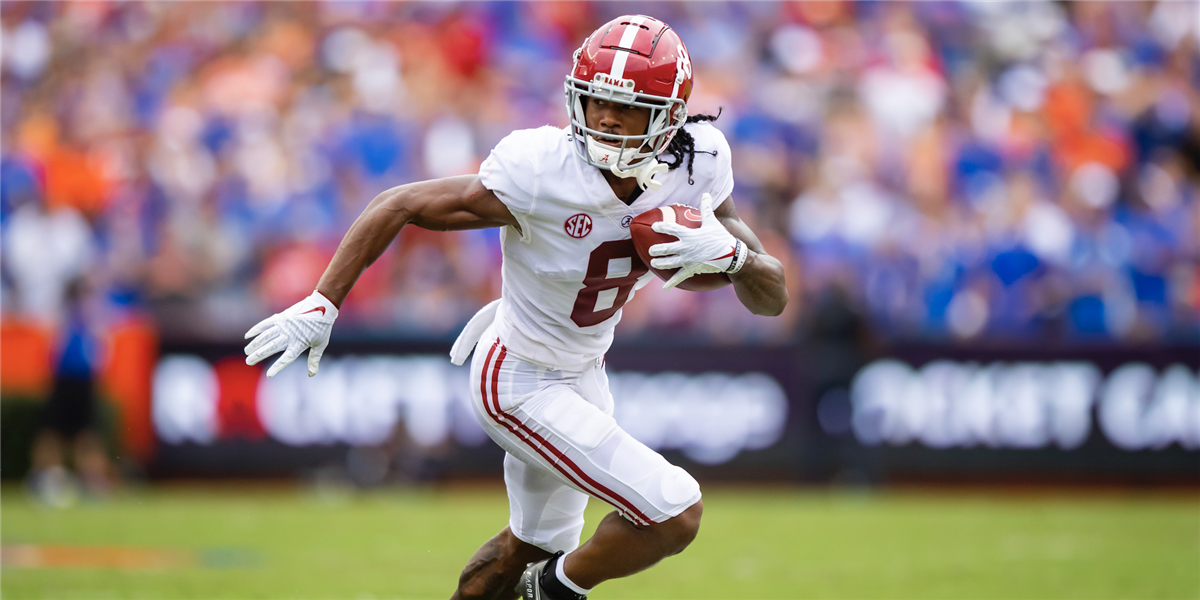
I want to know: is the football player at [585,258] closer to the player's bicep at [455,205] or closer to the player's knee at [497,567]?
the player's bicep at [455,205]

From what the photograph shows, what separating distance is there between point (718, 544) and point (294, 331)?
4.48 meters

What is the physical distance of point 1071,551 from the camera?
750 centimetres

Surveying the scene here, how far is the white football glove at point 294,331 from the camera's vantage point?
3818 mm

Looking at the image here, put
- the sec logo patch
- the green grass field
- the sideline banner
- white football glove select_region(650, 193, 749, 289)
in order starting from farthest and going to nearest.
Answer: the sideline banner, the green grass field, the sec logo patch, white football glove select_region(650, 193, 749, 289)

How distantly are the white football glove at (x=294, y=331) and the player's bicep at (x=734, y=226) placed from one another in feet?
4.01

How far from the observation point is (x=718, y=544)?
780 cm

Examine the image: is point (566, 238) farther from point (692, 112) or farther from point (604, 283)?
point (692, 112)

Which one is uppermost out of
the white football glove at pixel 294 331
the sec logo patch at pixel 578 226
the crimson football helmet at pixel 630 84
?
the crimson football helmet at pixel 630 84

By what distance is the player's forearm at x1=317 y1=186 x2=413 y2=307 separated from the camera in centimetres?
389

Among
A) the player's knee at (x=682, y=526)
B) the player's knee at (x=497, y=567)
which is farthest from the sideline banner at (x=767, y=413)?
the player's knee at (x=682, y=526)

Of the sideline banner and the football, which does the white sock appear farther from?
the sideline banner

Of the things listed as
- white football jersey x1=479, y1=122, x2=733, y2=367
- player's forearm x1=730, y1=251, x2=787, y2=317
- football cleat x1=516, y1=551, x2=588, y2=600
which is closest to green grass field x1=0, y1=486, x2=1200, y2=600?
football cleat x1=516, y1=551, x2=588, y2=600

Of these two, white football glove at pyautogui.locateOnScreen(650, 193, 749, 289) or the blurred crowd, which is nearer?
white football glove at pyautogui.locateOnScreen(650, 193, 749, 289)

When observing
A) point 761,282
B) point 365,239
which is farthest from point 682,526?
point 365,239
